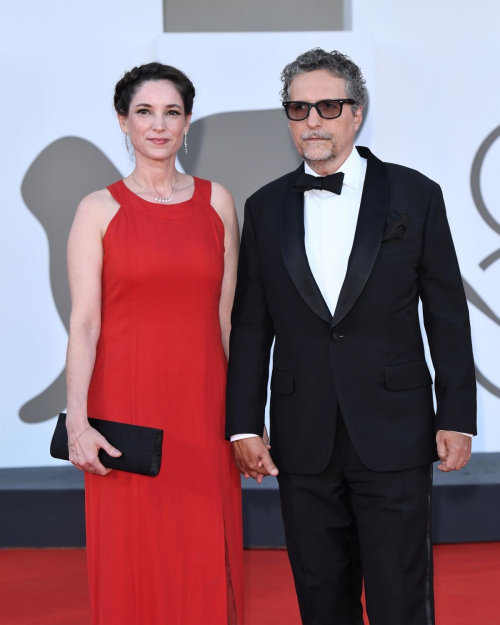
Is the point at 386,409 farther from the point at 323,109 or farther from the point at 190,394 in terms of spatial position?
the point at 323,109

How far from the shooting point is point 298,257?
6.08ft

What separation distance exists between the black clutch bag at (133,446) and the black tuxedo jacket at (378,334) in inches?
12.6

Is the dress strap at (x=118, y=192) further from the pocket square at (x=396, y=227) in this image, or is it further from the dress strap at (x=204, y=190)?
the pocket square at (x=396, y=227)

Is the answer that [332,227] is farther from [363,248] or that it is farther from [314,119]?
[314,119]

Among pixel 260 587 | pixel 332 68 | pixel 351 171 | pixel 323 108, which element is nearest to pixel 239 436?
pixel 351 171

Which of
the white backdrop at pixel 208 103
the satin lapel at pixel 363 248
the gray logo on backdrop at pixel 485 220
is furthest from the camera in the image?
the gray logo on backdrop at pixel 485 220

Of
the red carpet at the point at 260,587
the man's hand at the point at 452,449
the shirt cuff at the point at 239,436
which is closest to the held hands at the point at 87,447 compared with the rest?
the shirt cuff at the point at 239,436

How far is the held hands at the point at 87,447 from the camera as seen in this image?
1.97m

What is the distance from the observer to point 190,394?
2066mm

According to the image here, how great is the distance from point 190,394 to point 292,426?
303 millimetres

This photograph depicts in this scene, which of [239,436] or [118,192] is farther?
[118,192]

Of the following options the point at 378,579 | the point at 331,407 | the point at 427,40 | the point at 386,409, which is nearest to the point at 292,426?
the point at 331,407

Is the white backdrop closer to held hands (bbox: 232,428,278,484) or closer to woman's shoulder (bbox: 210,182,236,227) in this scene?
woman's shoulder (bbox: 210,182,236,227)

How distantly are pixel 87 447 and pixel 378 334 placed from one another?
0.79 meters
